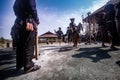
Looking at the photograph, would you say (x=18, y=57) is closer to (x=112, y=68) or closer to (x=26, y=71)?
(x=26, y=71)

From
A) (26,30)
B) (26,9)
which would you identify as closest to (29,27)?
(26,30)

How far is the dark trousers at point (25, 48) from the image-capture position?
11.4ft

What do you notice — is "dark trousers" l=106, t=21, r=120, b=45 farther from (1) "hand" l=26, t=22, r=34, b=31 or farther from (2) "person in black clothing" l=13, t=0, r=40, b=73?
(1) "hand" l=26, t=22, r=34, b=31

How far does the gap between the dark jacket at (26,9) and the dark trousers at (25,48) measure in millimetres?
253

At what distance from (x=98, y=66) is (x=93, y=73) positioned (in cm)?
51

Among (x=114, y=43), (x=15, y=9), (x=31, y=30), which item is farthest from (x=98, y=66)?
(x=114, y=43)

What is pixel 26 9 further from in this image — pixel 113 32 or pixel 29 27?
pixel 113 32

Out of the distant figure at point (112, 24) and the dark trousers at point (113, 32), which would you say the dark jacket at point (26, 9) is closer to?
the distant figure at point (112, 24)

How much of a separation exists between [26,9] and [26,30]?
49 centimetres

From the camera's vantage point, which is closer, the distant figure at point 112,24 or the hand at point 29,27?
the hand at point 29,27

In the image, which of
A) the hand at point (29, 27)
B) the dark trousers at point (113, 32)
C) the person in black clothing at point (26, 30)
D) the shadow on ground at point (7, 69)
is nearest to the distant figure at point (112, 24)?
the dark trousers at point (113, 32)

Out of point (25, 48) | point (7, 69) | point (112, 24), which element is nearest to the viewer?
point (25, 48)

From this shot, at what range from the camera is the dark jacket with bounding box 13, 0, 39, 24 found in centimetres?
355

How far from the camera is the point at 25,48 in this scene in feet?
11.5
